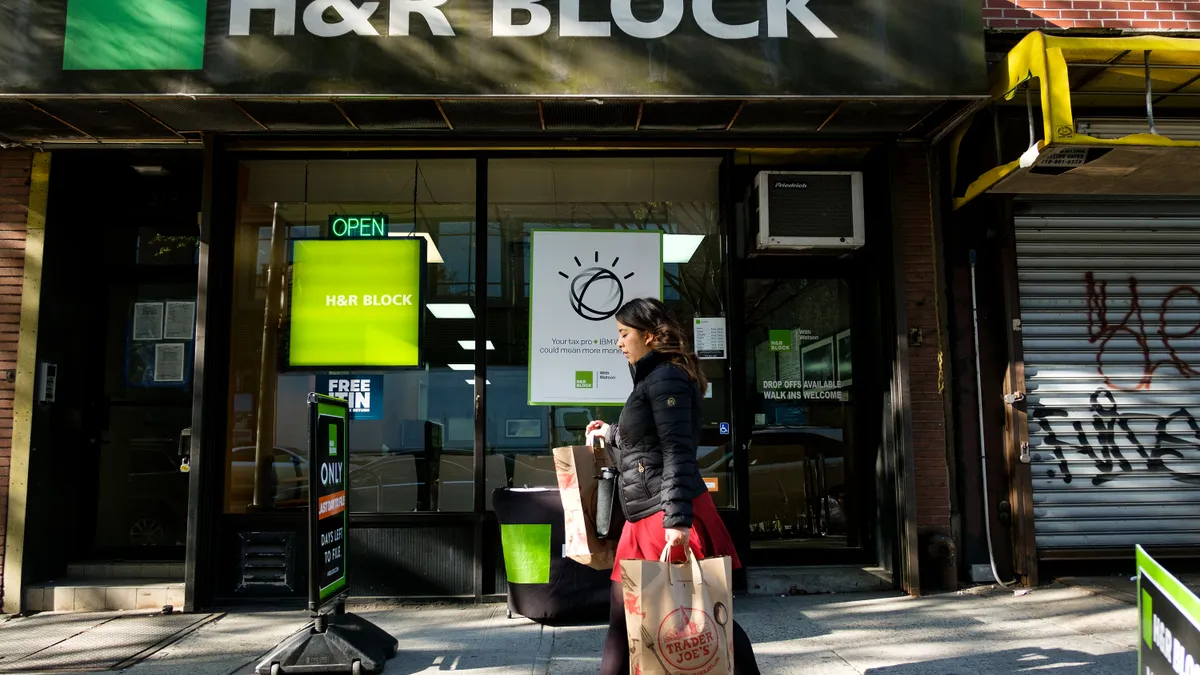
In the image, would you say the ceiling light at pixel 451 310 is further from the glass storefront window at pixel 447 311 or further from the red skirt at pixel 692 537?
the red skirt at pixel 692 537

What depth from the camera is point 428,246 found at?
646cm

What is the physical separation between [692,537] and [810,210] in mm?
3771

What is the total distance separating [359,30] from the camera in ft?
17.3

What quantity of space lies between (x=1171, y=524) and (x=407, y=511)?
5890 millimetres

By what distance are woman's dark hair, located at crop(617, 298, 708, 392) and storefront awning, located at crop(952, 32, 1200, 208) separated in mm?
2976

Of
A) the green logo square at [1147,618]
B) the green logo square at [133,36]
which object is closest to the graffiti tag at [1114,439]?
the green logo square at [1147,618]

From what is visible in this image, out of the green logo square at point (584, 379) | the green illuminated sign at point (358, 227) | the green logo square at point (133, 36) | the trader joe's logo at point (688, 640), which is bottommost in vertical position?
the trader joe's logo at point (688, 640)

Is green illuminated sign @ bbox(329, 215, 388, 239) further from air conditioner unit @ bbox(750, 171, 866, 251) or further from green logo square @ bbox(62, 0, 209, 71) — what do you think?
air conditioner unit @ bbox(750, 171, 866, 251)

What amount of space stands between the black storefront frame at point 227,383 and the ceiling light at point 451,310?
10 centimetres

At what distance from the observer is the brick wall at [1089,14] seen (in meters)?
6.45

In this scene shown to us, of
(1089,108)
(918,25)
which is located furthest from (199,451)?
A: (1089,108)

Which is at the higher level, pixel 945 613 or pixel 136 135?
pixel 136 135

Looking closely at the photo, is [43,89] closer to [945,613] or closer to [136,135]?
[136,135]

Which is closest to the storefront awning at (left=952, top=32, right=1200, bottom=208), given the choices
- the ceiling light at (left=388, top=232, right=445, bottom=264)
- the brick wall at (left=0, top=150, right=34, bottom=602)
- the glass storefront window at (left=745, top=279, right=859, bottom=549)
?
the glass storefront window at (left=745, top=279, right=859, bottom=549)
